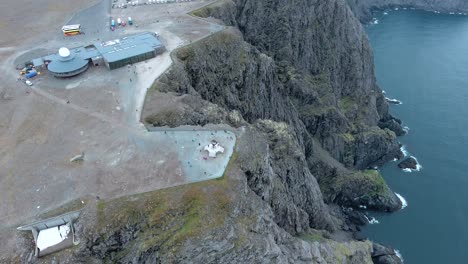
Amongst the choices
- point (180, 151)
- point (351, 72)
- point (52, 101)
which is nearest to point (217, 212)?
point (180, 151)

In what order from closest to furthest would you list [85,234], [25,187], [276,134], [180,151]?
[85,234], [25,187], [180,151], [276,134]

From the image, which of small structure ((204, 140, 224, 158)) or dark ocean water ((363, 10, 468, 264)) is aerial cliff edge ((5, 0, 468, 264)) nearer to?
small structure ((204, 140, 224, 158))

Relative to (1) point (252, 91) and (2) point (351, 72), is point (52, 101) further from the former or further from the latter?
(2) point (351, 72)

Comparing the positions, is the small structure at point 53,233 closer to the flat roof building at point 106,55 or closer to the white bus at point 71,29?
the flat roof building at point 106,55

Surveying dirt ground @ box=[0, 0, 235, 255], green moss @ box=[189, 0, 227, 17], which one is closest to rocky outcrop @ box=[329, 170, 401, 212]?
dirt ground @ box=[0, 0, 235, 255]

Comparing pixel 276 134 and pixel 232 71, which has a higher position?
pixel 232 71
